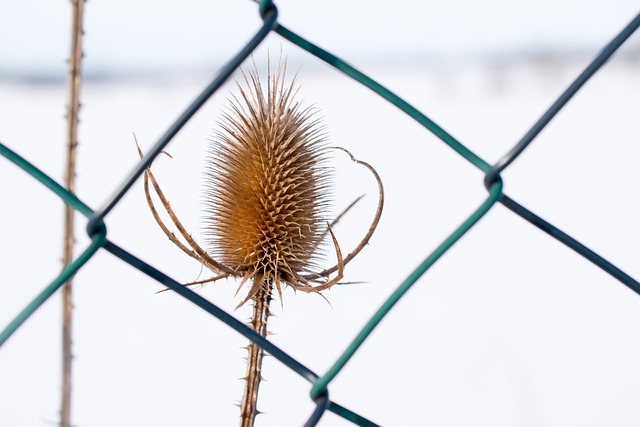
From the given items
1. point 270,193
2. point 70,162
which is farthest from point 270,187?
point 70,162

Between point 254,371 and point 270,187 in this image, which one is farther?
point 270,187

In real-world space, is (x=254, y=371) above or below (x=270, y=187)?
below

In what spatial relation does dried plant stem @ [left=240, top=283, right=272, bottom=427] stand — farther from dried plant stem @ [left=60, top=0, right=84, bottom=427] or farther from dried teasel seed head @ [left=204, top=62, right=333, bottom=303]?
dried plant stem @ [left=60, top=0, right=84, bottom=427]

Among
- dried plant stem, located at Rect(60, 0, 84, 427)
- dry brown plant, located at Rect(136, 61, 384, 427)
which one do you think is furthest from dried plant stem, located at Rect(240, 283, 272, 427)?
dried plant stem, located at Rect(60, 0, 84, 427)

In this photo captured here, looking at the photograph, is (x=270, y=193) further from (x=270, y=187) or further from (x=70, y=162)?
(x=70, y=162)

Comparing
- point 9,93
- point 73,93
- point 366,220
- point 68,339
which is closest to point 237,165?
point 73,93
